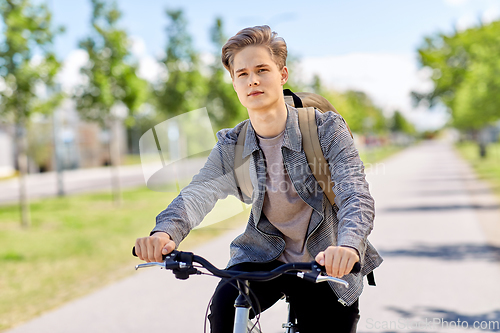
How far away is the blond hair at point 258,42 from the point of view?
92.6 inches

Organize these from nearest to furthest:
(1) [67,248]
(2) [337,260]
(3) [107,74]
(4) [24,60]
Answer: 1. (2) [337,260]
2. (1) [67,248]
3. (4) [24,60]
4. (3) [107,74]

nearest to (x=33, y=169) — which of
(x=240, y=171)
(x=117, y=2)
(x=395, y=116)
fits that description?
(x=117, y=2)

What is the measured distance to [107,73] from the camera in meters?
15.8

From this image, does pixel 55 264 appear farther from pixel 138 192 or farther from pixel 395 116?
pixel 395 116

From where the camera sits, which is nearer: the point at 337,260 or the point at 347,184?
the point at 337,260

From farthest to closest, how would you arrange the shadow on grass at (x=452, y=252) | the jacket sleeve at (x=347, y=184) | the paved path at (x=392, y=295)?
the shadow on grass at (x=452, y=252) < the paved path at (x=392, y=295) < the jacket sleeve at (x=347, y=184)

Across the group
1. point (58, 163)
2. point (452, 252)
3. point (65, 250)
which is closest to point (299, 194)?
point (452, 252)

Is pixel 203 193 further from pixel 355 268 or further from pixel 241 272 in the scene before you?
pixel 355 268

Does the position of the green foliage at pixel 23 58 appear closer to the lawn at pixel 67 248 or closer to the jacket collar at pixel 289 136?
the lawn at pixel 67 248

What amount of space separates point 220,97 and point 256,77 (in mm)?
17256

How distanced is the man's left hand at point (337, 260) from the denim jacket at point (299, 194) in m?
0.15

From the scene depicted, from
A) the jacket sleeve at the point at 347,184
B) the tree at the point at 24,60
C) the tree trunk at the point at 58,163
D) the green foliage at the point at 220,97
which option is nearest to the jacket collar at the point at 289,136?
the jacket sleeve at the point at 347,184

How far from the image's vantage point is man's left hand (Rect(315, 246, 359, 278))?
194 cm

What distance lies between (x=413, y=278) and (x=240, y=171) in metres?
4.50
